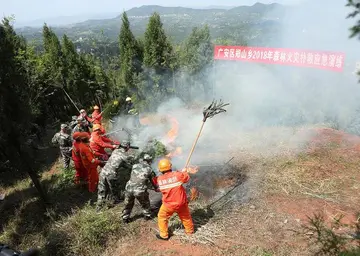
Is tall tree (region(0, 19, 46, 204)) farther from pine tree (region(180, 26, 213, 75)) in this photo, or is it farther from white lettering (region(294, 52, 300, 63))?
pine tree (region(180, 26, 213, 75))

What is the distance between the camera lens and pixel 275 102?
1294cm

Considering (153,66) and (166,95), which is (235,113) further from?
(153,66)

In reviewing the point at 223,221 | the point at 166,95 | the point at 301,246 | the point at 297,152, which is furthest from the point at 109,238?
the point at 166,95

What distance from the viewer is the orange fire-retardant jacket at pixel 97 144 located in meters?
8.44

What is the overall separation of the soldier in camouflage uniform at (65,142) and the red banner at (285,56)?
335 inches

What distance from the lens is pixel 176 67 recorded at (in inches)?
687

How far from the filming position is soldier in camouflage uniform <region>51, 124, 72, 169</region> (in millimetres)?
9645

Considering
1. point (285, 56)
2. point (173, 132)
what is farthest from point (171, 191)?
point (285, 56)

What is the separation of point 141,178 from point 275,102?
8584 millimetres

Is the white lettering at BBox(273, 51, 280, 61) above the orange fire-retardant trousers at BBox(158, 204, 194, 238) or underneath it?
above

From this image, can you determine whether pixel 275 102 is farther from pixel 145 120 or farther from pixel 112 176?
pixel 112 176

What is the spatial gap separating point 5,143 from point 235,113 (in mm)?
8842

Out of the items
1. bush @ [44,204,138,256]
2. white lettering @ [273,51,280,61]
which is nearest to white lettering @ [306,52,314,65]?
white lettering @ [273,51,280,61]

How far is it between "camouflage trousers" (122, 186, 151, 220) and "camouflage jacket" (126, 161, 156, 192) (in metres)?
0.09
